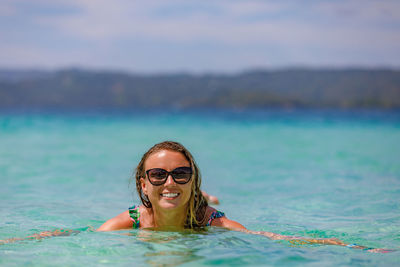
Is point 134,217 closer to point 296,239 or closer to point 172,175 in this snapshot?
point 172,175

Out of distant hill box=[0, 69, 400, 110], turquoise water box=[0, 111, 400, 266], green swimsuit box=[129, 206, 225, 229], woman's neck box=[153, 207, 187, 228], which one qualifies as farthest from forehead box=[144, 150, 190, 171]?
distant hill box=[0, 69, 400, 110]

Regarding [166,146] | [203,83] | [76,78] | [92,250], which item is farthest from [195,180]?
[76,78]

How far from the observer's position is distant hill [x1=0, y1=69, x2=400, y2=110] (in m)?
73.9

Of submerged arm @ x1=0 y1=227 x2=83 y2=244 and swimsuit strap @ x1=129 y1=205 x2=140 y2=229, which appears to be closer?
submerged arm @ x1=0 y1=227 x2=83 y2=244

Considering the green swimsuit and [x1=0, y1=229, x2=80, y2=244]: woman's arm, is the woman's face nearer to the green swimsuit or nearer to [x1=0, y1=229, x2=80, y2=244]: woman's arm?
the green swimsuit

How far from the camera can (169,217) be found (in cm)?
407

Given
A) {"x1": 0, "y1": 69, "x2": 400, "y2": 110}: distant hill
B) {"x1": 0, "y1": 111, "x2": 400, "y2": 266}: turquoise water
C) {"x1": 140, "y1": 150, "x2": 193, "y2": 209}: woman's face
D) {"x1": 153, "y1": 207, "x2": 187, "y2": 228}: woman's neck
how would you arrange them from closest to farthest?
1. {"x1": 0, "y1": 111, "x2": 400, "y2": 266}: turquoise water
2. {"x1": 140, "y1": 150, "x2": 193, "y2": 209}: woman's face
3. {"x1": 153, "y1": 207, "x2": 187, "y2": 228}: woman's neck
4. {"x1": 0, "y1": 69, "x2": 400, "y2": 110}: distant hill

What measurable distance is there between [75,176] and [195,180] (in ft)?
22.5

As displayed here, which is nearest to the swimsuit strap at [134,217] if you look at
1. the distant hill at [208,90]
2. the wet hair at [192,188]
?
the wet hair at [192,188]

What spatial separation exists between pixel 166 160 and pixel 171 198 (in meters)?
0.32

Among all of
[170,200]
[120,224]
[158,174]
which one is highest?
[158,174]

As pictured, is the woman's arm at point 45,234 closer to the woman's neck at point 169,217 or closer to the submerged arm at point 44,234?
the submerged arm at point 44,234

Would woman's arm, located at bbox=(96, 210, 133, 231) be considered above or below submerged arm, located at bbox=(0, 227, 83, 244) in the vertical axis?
above

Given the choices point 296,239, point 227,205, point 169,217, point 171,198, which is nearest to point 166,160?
point 171,198
